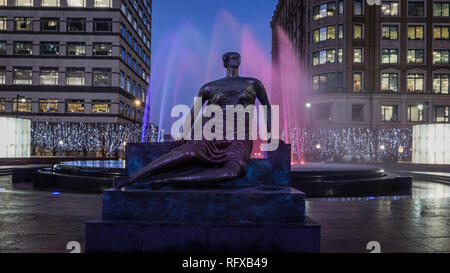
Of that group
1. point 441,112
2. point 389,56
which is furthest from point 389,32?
point 441,112

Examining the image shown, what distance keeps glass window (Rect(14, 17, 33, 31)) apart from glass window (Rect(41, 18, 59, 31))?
1774mm

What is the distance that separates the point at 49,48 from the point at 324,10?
42468 millimetres

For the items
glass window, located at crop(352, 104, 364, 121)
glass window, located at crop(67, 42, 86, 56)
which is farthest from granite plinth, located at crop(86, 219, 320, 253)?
glass window, located at crop(67, 42, 86, 56)

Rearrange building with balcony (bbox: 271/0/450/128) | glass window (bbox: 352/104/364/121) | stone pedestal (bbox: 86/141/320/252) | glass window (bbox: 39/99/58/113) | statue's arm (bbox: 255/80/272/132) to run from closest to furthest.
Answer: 1. stone pedestal (bbox: 86/141/320/252)
2. statue's arm (bbox: 255/80/272/132)
3. building with balcony (bbox: 271/0/450/128)
4. glass window (bbox: 352/104/364/121)
5. glass window (bbox: 39/99/58/113)

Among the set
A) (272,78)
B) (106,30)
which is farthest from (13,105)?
(272,78)

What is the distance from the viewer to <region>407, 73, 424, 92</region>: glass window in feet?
158

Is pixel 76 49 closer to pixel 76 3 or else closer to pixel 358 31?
pixel 76 3

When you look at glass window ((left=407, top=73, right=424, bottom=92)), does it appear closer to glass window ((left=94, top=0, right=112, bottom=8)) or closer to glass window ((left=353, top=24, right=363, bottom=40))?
glass window ((left=353, top=24, right=363, bottom=40))

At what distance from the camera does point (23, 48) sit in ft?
160

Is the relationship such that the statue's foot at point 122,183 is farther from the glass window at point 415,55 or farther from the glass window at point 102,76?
the glass window at point 415,55

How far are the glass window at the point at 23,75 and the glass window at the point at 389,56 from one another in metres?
53.3

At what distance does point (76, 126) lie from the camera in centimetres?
4106
